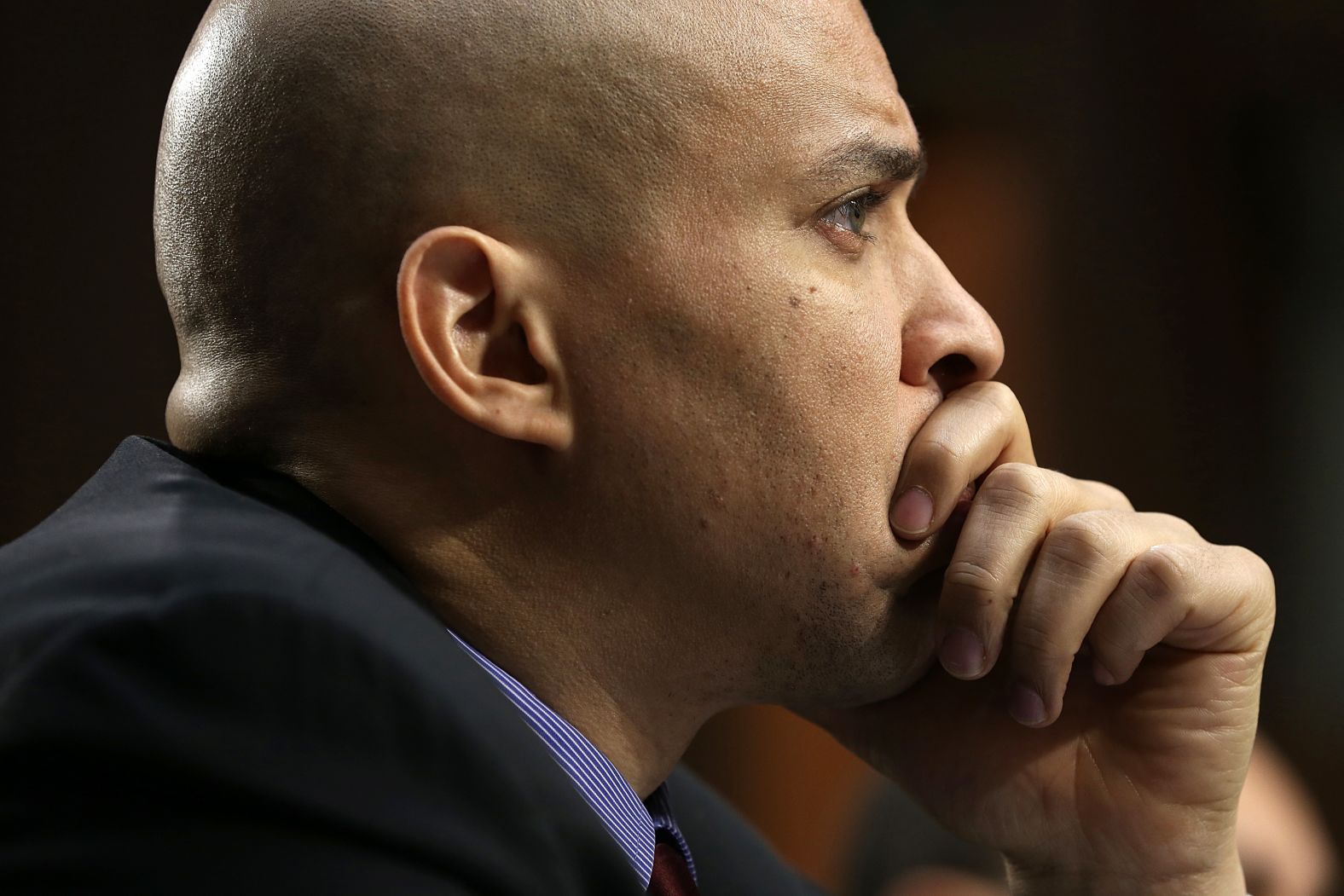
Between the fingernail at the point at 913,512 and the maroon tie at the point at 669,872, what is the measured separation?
360 millimetres

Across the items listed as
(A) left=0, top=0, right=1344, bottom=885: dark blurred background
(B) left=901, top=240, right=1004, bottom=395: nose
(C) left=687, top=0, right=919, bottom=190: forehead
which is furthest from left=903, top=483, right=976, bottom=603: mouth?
(A) left=0, top=0, right=1344, bottom=885: dark blurred background

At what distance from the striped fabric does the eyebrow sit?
46 cm

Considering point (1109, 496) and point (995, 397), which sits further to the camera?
point (1109, 496)

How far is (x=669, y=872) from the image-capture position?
1.14 metres

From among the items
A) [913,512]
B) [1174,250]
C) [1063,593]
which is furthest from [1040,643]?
[1174,250]

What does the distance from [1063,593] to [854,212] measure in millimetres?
367

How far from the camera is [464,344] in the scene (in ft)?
3.17

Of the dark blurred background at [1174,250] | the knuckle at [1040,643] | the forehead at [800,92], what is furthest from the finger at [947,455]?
the dark blurred background at [1174,250]

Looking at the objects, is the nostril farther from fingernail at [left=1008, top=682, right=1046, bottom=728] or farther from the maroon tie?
the maroon tie

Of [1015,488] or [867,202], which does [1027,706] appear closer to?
[1015,488]

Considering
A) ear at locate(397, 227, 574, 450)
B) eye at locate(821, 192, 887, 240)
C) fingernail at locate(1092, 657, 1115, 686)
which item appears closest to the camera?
ear at locate(397, 227, 574, 450)

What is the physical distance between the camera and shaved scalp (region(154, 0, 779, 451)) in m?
0.94

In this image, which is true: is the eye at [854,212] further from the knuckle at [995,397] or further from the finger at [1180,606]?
the finger at [1180,606]

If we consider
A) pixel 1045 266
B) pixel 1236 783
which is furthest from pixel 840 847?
pixel 1236 783
